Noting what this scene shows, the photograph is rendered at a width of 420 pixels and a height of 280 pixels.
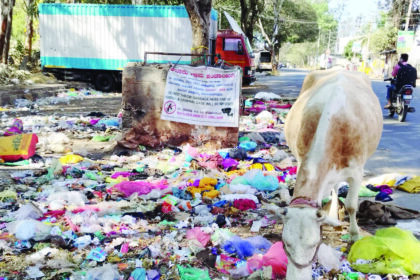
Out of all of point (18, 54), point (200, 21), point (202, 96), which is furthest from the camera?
point (18, 54)

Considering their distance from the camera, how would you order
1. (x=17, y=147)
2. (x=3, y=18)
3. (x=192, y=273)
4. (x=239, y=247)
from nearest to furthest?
(x=192, y=273) < (x=239, y=247) < (x=17, y=147) < (x=3, y=18)

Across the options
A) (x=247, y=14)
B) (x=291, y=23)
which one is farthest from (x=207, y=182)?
(x=291, y=23)

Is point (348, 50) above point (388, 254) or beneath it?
above

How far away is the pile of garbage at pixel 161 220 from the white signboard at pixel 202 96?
2.01 ft

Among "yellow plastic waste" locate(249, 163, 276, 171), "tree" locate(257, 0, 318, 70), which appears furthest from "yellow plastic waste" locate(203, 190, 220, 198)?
"tree" locate(257, 0, 318, 70)

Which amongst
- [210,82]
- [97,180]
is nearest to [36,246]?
[97,180]

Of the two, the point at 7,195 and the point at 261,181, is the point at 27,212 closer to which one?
the point at 7,195

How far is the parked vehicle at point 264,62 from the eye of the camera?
41612 mm

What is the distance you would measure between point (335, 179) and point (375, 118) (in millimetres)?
1146

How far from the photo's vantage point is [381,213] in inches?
178

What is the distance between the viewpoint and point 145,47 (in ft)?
59.0

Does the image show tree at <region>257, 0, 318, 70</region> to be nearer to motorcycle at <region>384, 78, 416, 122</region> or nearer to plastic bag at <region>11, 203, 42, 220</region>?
motorcycle at <region>384, 78, 416, 122</region>

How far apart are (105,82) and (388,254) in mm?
16734

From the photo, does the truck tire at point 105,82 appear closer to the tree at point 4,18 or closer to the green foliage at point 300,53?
the tree at point 4,18
